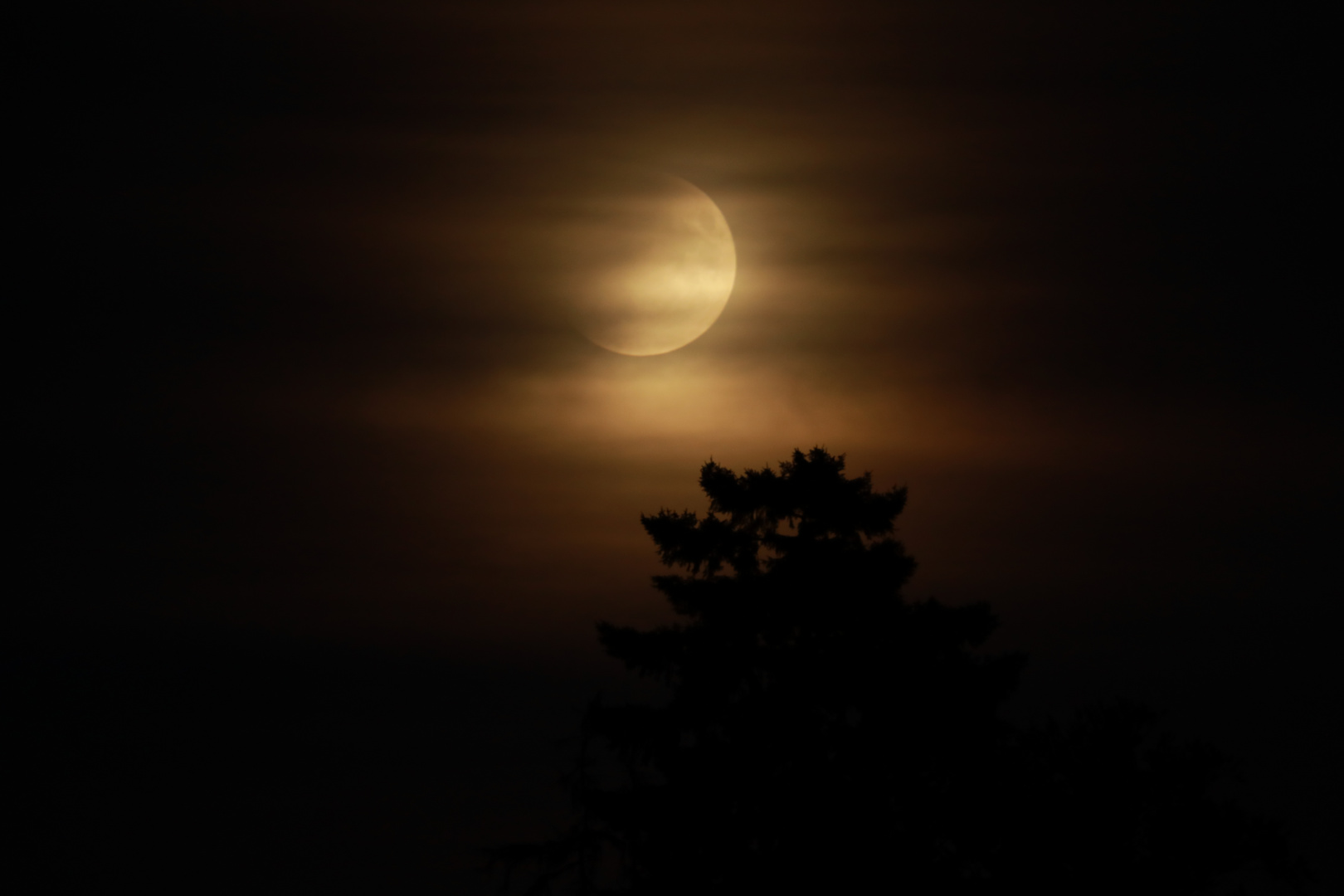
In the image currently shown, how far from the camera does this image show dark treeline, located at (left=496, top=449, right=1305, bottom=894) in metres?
21.1

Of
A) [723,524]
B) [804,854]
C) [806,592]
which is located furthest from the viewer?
[723,524]

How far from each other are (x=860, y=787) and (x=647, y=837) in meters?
3.34

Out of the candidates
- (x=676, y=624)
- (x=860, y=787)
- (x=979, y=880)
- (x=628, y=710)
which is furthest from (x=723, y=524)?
(x=979, y=880)

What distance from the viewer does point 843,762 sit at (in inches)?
837

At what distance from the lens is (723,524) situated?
24.1 metres

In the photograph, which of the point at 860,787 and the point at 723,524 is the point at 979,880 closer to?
the point at 860,787

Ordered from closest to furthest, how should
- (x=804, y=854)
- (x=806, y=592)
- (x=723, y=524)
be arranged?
(x=804, y=854)
(x=806, y=592)
(x=723, y=524)

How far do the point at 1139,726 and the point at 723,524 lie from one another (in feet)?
25.6

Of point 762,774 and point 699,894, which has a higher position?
point 762,774

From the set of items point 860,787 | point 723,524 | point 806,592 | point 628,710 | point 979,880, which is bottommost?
point 979,880

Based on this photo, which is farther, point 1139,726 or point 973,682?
point 1139,726

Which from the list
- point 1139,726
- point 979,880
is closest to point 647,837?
point 979,880

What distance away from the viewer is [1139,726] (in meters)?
24.2

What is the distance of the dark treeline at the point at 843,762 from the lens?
830 inches
